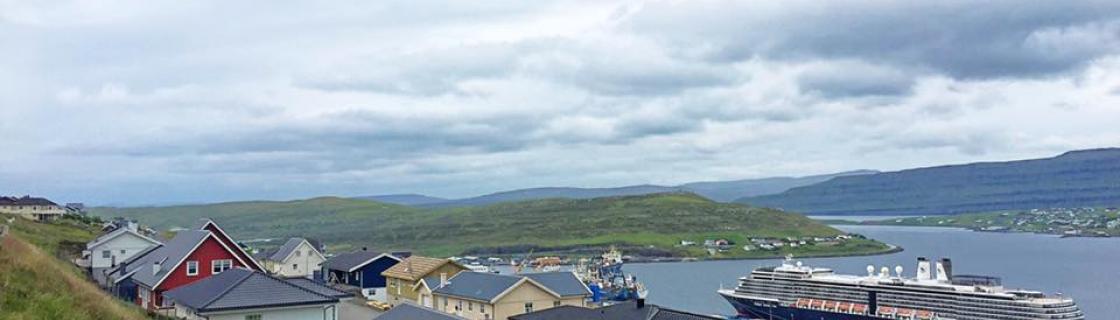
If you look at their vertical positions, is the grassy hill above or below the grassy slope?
below

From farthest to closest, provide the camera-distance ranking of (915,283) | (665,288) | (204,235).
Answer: (665,288), (915,283), (204,235)

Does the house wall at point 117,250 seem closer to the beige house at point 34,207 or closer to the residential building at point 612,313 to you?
the residential building at point 612,313

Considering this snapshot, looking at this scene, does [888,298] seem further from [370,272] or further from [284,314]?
[284,314]

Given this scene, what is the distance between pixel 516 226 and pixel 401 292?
376 feet

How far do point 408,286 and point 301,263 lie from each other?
14185mm

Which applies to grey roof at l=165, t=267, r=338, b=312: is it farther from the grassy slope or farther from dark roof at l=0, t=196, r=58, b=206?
dark roof at l=0, t=196, r=58, b=206

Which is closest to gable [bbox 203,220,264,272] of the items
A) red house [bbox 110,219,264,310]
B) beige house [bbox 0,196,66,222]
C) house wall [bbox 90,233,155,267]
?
red house [bbox 110,219,264,310]

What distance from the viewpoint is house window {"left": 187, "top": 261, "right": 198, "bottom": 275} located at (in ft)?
102

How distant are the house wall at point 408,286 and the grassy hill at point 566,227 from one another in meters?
85.6

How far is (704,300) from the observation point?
68.9 m

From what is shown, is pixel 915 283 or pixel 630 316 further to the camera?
pixel 915 283

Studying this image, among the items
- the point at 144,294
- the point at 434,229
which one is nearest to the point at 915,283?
the point at 144,294

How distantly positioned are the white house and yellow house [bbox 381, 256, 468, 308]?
1176cm

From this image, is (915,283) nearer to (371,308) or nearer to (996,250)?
(371,308)
